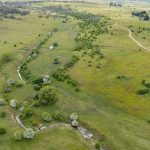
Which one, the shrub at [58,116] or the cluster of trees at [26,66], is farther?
the cluster of trees at [26,66]

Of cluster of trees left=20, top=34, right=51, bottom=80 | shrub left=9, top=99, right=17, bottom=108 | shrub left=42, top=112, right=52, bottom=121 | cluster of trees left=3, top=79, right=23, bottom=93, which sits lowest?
cluster of trees left=20, top=34, right=51, bottom=80

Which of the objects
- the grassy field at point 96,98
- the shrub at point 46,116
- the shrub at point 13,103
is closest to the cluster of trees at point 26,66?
the grassy field at point 96,98

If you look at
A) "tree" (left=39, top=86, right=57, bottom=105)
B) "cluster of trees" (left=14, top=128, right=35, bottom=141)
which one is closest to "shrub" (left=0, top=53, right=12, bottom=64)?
"tree" (left=39, top=86, right=57, bottom=105)

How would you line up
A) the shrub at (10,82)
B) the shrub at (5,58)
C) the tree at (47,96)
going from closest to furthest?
1. the tree at (47,96)
2. the shrub at (10,82)
3. the shrub at (5,58)

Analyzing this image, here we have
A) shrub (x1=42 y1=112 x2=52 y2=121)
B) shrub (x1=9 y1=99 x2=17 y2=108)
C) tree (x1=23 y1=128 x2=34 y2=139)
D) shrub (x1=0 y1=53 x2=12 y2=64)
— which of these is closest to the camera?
tree (x1=23 y1=128 x2=34 y2=139)

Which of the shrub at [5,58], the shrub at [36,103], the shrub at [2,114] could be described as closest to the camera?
the shrub at [2,114]

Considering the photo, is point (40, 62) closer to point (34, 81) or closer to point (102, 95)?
point (34, 81)

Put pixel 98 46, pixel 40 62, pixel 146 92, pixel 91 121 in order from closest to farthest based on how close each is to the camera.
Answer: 1. pixel 91 121
2. pixel 146 92
3. pixel 40 62
4. pixel 98 46

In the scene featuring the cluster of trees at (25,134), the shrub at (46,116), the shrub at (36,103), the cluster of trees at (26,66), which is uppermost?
the cluster of trees at (25,134)

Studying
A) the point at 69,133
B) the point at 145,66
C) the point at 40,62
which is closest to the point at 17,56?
the point at 40,62

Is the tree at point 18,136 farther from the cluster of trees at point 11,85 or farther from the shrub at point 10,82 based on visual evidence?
the shrub at point 10,82

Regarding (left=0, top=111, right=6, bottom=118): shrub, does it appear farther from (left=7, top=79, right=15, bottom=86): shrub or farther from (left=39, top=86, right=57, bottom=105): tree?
(left=7, top=79, right=15, bottom=86): shrub
